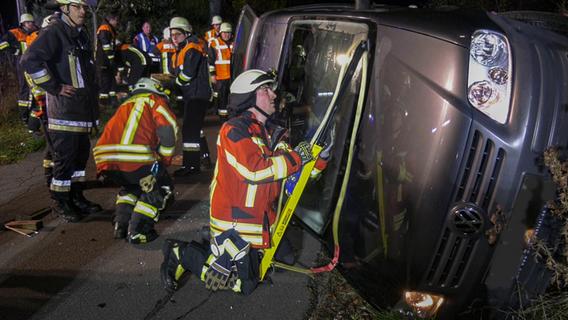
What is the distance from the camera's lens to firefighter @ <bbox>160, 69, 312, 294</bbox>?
268cm

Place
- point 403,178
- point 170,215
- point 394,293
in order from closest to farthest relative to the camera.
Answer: point 403,178
point 394,293
point 170,215

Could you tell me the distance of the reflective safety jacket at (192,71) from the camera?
5578 mm

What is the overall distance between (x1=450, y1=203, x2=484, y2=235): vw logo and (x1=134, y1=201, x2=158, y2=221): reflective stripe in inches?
98.5

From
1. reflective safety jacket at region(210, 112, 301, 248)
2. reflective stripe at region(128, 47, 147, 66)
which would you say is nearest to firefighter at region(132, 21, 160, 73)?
reflective stripe at region(128, 47, 147, 66)

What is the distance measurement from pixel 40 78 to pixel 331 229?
2.79 metres

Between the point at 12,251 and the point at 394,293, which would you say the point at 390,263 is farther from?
the point at 12,251

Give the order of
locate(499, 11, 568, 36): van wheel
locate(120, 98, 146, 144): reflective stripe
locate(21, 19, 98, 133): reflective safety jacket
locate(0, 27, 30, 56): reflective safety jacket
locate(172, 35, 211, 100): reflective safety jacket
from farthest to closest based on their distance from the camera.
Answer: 1. locate(0, 27, 30, 56): reflective safety jacket
2. locate(172, 35, 211, 100): reflective safety jacket
3. locate(21, 19, 98, 133): reflective safety jacket
4. locate(120, 98, 146, 144): reflective stripe
5. locate(499, 11, 568, 36): van wheel

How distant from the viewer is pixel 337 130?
2.73m

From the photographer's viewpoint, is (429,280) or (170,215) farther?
(170,215)

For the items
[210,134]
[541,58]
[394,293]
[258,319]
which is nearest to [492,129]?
[541,58]

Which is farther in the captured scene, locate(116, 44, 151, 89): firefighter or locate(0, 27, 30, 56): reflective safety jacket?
locate(0, 27, 30, 56): reflective safety jacket

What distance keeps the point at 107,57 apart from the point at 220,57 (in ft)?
6.43

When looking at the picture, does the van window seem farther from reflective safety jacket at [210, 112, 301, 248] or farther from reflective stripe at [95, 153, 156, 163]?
reflective stripe at [95, 153, 156, 163]

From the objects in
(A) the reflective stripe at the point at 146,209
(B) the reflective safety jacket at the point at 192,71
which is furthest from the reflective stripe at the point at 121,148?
(B) the reflective safety jacket at the point at 192,71
